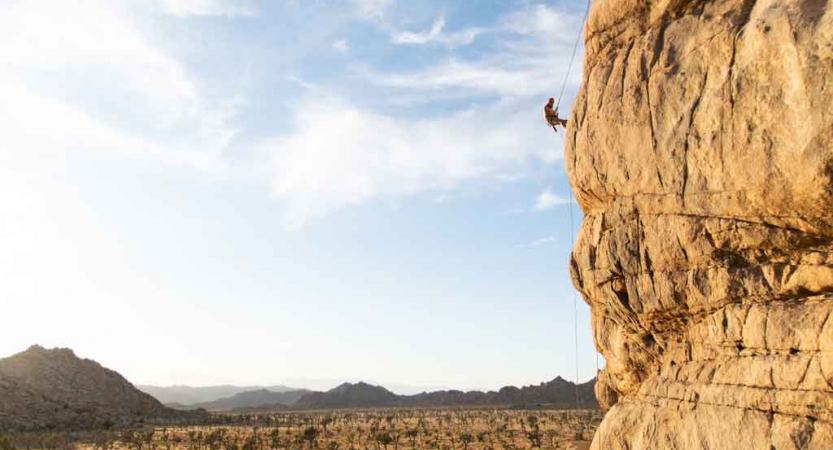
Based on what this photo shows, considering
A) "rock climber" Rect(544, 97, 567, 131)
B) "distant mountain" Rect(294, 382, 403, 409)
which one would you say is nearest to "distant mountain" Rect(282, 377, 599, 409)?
"distant mountain" Rect(294, 382, 403, 409)

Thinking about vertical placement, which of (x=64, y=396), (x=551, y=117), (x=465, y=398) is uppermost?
(x=551, y=117)

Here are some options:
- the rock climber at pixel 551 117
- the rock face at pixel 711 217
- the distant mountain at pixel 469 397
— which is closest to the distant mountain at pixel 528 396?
the distant mountain at pixel 469 397

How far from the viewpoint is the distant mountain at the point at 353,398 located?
13262 centimetres

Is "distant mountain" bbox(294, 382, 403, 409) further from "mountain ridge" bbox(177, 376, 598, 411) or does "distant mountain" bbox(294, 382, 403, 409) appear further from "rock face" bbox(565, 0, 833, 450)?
"rock face" bbox(565, 0, 833, 450)

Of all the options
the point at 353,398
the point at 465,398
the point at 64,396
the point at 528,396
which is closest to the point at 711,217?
the point at 64,396

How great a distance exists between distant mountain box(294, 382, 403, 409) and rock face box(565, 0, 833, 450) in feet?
400

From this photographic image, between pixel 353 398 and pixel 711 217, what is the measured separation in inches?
5318

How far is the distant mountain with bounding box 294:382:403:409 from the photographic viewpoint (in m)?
133

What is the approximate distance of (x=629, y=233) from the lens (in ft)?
44.8

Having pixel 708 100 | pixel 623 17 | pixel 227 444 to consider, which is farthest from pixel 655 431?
pixel 227 444

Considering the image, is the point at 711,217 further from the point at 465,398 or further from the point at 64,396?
the point at 465,398

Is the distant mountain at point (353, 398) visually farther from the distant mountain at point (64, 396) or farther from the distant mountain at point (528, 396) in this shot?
the distant mountain at point (64, 396)

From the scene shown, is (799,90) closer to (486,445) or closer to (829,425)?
(829,425)

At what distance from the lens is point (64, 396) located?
3073 inches
